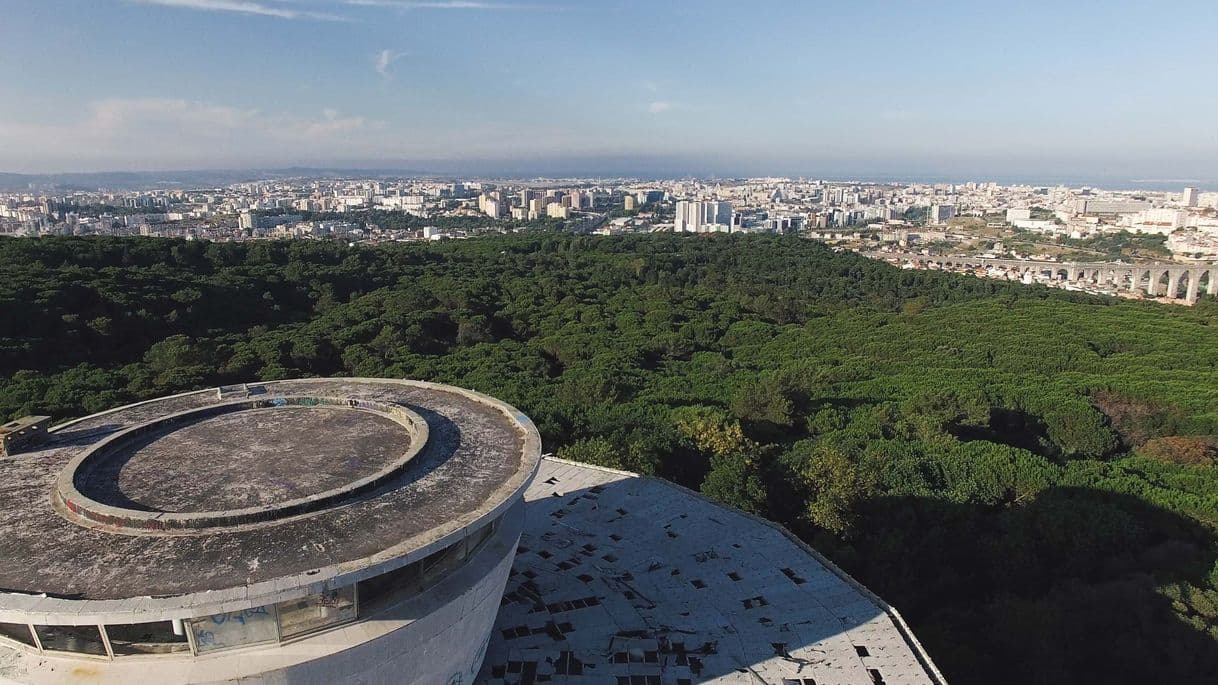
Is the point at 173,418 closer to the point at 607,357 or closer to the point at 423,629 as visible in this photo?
the point at 423,629

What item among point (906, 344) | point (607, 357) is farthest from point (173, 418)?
point (906, 344)

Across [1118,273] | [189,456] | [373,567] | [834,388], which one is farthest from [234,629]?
[1118,273]

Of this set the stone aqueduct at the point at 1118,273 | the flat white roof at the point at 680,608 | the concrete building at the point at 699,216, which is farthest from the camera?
the concrete building at the point at 699,216

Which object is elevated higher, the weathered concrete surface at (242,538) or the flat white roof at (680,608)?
the weathered concrete surface at (242,538)

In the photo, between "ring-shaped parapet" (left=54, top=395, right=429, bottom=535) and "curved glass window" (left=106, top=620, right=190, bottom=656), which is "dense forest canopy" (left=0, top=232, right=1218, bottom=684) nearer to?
"ring-shaped parapet" (left=54, top=395, right=429, bottom=535)

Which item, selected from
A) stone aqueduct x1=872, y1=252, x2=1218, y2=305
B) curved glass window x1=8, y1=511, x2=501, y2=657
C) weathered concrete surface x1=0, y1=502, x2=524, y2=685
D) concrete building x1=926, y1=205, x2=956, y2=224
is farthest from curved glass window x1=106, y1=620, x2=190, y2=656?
concrete building x1=926, y1=205, x2=956, y2=224

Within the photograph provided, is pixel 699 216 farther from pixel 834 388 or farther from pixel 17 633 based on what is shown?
pixel 17 633

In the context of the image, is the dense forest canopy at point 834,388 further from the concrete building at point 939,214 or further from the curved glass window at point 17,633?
the concrete building at point 939,214

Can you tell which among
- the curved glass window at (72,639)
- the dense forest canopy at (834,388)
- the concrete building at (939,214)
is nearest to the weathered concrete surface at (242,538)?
the curved glass window at (72,639)
